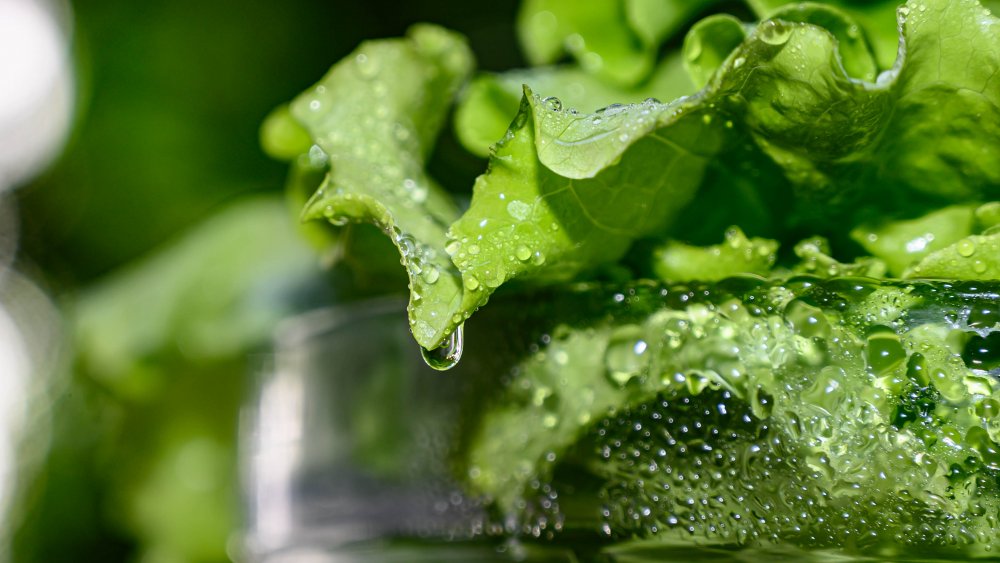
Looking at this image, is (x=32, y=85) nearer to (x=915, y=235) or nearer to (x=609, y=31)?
(x=609, y=31)

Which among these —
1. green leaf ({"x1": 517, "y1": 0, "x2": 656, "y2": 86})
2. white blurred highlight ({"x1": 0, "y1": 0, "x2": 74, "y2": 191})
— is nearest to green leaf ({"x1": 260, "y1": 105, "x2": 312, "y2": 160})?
green leaf ({"x1": 517, "y1": 0, "x2": 656, "y2": 86})

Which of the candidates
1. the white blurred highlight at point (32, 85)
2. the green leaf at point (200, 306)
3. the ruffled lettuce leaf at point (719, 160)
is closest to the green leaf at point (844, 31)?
the ruffled lettuce leaf at point (719, 160)

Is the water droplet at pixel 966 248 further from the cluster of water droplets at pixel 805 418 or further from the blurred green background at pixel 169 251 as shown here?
the blurred green background at pixel 169 251

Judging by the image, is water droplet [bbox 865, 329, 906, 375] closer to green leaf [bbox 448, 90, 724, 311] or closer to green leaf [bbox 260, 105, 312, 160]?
green leaf [bbox 448, 90, 724, 311]

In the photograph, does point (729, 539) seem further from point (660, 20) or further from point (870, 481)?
point (660, 20)

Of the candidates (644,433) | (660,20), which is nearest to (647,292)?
(644,433)
